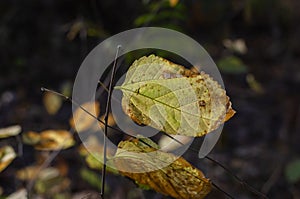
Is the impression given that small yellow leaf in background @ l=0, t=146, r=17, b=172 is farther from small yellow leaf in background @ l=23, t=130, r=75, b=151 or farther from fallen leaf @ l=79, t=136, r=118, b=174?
small yellow leaf in background @ l=23, t=130, r=75, b=151

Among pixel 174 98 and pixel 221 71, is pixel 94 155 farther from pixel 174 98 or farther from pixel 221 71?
pixel 221 71

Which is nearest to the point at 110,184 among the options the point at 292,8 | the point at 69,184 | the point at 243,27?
the point at 69,184

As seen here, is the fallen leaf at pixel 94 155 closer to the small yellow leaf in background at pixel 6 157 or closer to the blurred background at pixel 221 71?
the small yellow leaf in background at pixel 6 157

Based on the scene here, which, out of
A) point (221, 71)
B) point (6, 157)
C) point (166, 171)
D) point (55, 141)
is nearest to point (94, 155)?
point (6, 157)

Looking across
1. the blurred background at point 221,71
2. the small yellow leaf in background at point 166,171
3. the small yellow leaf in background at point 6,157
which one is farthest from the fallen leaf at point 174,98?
the blurred background at point 221,71

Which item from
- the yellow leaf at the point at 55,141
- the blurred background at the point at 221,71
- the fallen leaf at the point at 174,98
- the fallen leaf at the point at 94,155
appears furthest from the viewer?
the blurred background at the point at 221,71

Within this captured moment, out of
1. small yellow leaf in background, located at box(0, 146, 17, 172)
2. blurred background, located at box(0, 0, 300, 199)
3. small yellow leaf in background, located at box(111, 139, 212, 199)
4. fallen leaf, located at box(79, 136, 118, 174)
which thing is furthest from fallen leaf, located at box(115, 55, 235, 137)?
blurred background, located at box(0, 0, 300, 199)
